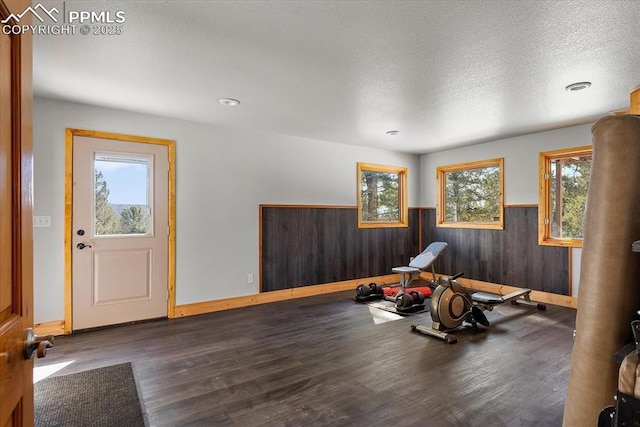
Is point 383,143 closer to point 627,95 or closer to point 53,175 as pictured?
point 627,95

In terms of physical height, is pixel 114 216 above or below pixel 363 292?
above

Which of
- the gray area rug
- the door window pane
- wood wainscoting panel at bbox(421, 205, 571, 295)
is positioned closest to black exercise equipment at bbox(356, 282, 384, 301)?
wood wainscoting panel at bbox(421, 205, 571, 295)

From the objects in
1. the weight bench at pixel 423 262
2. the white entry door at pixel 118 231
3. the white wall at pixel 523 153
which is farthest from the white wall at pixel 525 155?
the white entry door at pixel 118 231

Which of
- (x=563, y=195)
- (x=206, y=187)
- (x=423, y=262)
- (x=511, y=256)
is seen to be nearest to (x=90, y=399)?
(x=206, y=187)

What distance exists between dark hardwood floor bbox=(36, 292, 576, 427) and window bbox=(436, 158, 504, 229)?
6.37 ft

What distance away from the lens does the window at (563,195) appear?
452 cm

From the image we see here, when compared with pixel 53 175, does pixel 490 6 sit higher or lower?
higher

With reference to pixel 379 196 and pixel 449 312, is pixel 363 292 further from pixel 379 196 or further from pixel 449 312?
pixel 379 196

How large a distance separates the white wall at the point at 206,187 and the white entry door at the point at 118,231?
154 millimetres

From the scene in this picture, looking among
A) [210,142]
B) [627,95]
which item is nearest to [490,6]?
[627,95]

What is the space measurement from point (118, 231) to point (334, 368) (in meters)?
2.88

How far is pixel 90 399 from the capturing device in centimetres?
231

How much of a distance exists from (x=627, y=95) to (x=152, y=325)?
5.56 metres

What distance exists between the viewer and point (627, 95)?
10.8ft
